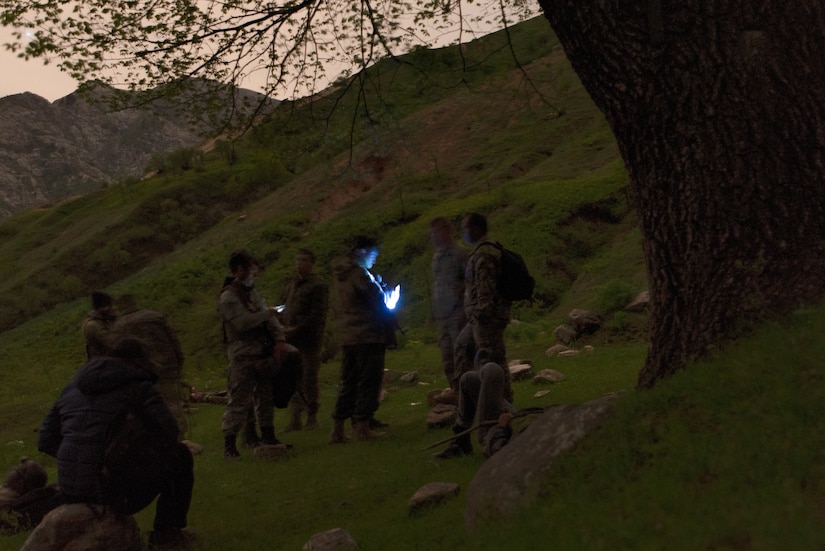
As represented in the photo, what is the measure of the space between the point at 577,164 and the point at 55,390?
656 inches

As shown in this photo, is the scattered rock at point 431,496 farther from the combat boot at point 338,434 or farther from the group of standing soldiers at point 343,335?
the combat boot at point 338,434

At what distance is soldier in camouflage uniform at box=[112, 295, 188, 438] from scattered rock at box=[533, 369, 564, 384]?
443 centimetres

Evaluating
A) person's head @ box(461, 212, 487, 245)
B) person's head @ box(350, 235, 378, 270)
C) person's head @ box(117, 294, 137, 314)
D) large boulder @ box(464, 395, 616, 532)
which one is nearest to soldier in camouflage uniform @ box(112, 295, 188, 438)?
person's head @ box(117, 294, 137, 314)

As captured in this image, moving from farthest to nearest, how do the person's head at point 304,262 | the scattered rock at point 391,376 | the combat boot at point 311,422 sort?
the scattered rock at point 391,376
the combat boot at point 311,422
the person's head at point 304,262

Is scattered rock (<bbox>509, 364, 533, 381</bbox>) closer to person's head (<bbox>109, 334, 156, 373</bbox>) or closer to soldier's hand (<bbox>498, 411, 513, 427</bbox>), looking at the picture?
soldier's hand (<bbox>498, 411, 513, 427</bbox>)

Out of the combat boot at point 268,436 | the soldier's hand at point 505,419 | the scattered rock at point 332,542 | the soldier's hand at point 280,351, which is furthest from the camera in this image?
the combat boot at point 268,436

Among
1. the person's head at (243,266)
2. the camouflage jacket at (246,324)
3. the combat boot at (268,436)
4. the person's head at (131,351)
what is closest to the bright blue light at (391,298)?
the camouflage jacket at (246,324)

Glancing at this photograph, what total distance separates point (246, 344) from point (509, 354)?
619cm

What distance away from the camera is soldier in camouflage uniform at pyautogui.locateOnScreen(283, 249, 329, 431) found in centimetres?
935

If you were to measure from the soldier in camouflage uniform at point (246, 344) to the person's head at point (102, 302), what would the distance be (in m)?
1.12

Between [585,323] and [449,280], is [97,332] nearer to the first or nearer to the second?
[449,280]

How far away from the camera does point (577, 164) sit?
25.2 m

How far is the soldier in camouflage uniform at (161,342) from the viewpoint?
7.79 metres

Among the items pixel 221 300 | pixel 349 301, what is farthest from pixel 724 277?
pixel 221 300
